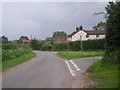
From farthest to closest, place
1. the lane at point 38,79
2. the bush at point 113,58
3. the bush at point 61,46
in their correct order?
1. the bush at point 61,46
2. the bush at point 113,58
3. the lane at point 38,79

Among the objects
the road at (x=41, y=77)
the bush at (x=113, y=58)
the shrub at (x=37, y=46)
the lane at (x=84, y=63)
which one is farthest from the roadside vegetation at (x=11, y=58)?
the shrub at (x=37, y=46)

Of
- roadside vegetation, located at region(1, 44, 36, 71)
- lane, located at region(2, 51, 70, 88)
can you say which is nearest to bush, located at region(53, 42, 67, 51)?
roadside vegetation, located at region(1, 44, 36, 71)

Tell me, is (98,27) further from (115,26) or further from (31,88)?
(31,88)

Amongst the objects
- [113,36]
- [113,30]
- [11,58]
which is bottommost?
[11,58]

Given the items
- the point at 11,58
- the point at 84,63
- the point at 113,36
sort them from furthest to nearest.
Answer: the point at 11,58, the point at 84,63, the point at 113,36

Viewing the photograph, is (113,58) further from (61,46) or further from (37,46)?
(37,46)

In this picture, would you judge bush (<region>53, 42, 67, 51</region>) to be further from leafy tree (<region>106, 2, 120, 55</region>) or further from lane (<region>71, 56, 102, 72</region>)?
leafy tree (<region>106, 2, 120, 55</region>)

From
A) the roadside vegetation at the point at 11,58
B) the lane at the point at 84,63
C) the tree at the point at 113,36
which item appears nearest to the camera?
the tree at the point at 113,36

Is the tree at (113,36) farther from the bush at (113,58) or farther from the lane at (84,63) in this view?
the lane at (84,63)

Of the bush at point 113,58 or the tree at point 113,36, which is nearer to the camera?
→ the bush at point 113,58

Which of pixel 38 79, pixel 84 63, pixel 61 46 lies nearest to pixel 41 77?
pixel 38 79

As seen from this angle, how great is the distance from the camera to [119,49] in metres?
8.57

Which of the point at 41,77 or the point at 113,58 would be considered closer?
the point at 41,77

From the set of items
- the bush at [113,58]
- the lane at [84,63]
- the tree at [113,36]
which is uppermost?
the tree at [113,36]
